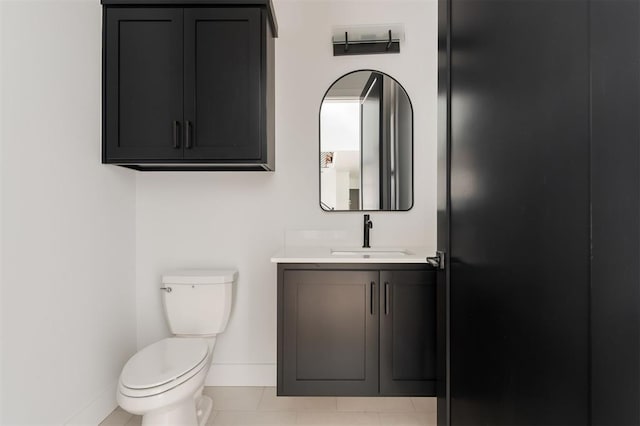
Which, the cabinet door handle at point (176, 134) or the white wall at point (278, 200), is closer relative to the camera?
the cabinet door handle at point (176, 134)

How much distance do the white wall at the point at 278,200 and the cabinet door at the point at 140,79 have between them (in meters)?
0.43

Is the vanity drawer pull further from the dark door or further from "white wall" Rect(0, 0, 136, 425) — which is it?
"white wall" Rect(0, 0, 136, 425)

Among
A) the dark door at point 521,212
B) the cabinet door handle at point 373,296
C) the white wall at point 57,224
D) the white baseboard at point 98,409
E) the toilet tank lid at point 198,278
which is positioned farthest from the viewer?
the toilet tank lid at point 198,278

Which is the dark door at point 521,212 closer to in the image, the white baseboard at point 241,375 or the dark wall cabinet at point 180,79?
the dark wall cabinet at point 180,79

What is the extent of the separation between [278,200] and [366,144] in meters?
0.68

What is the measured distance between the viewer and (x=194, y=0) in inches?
77.7

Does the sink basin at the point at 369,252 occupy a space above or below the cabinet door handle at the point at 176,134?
below

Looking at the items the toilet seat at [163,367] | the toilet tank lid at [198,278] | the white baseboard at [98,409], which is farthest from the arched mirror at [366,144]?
the white baseboard at [98,409]

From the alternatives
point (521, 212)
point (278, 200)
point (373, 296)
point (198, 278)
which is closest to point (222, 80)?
point (278, 200)

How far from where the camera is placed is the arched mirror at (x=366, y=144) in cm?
242

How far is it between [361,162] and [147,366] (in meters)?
1.65

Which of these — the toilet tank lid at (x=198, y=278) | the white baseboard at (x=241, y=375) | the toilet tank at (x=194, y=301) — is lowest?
the white baseboard at (x=241, y=375)

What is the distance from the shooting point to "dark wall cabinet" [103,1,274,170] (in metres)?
1.99

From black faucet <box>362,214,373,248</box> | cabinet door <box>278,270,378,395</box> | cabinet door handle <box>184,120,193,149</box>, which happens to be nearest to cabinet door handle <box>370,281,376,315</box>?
cabinet door <box>278,270,378,395</box>
